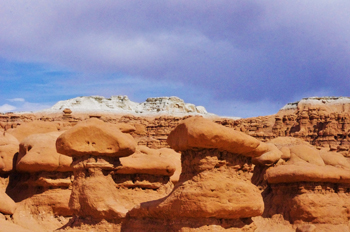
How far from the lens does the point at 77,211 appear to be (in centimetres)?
837

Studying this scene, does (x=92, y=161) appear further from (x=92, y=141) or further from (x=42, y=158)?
(x=42, y=158)

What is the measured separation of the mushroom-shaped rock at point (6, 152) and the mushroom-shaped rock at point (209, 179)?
542 cm

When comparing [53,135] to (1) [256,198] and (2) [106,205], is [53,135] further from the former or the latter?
(1) [256,198]

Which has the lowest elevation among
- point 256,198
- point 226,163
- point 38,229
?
point 38,229

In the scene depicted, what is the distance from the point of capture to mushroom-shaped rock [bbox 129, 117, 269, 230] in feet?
21.9

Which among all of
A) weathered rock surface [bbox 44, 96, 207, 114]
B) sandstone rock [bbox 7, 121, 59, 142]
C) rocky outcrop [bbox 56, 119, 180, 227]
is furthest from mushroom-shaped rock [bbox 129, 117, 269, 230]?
weathered rock surface [bbox 44, 96, 207, 114]

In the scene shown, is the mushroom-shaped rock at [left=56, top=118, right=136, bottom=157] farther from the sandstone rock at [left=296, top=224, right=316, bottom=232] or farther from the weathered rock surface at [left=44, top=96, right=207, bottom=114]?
the weathered rock surface at [left=44, top=96, right=207, bottom=114]

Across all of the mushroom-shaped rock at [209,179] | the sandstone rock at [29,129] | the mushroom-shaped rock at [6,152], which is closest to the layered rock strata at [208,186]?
the mushroom-shaped rock at [209,179]

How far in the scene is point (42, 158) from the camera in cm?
1046

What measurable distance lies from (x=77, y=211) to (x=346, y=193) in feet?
24.5

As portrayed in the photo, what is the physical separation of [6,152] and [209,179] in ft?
22.3

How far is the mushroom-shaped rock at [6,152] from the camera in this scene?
1129 centimetres

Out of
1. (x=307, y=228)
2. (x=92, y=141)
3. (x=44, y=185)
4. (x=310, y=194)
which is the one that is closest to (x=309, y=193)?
(x=310, y=194)

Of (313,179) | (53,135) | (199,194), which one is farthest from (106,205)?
(313,179)
